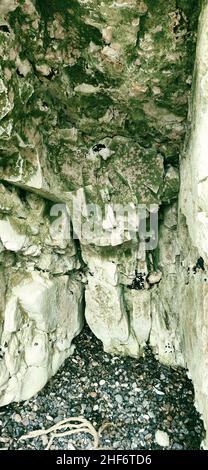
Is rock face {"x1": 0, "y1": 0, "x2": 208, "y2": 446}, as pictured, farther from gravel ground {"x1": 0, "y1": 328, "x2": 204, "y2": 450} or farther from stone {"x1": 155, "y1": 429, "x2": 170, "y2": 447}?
stone {"x1": 155, "y1": 429, "x2": 170, "y2": 447}

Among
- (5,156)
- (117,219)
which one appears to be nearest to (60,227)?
(117,219)

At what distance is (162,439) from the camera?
10.1ft

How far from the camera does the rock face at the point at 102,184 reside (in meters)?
2.50

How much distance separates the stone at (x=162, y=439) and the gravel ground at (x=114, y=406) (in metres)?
0.02

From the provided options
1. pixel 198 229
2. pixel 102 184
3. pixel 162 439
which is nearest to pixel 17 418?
pixel 162 439

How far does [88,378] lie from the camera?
346cm

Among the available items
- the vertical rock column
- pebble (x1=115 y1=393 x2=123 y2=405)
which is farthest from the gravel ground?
the vertical rock column

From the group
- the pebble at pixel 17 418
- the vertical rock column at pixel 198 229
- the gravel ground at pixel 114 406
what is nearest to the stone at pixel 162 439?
the gravel ground at pixel 114 406

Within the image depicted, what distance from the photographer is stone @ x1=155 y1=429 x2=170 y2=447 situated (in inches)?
121

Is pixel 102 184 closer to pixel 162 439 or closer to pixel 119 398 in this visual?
pixel 119 398

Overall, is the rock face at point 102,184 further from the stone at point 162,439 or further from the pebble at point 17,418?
the stone at point 162,439

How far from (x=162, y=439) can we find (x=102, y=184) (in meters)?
1.60

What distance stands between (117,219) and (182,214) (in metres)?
0.41

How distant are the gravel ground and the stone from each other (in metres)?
0.02
